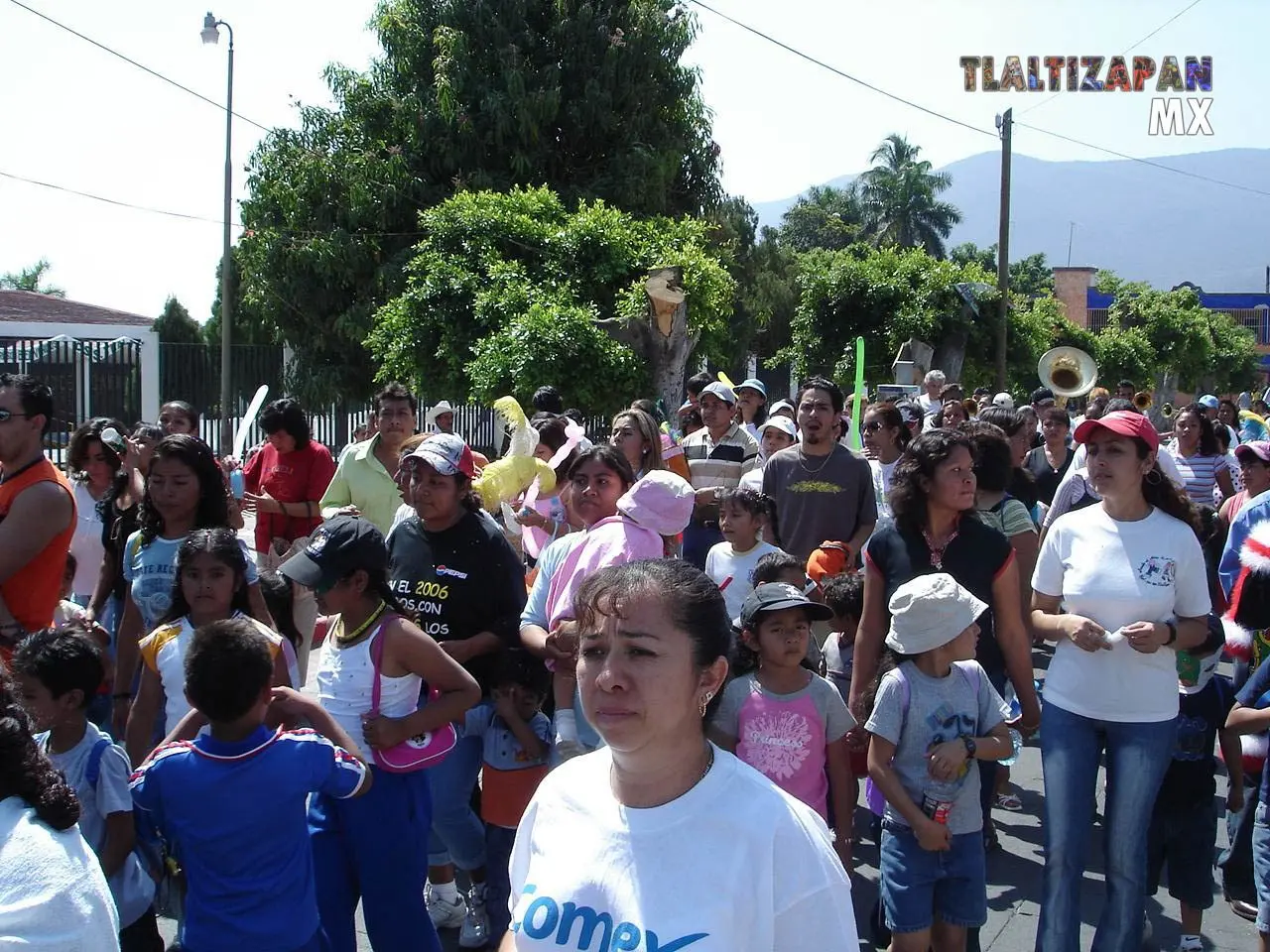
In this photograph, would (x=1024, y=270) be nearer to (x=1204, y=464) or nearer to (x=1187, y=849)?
(x=1204, y=464)

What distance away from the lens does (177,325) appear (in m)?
38.2

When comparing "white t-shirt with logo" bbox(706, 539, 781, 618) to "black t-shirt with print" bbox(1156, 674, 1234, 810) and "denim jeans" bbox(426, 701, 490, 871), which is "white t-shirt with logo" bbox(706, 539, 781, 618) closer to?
"denim jeans" bbox(426, 701, 490, 871)

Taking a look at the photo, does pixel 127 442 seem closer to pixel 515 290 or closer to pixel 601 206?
pixel 515 290

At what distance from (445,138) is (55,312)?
78.1ft

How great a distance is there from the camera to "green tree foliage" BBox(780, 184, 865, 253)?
231 ft

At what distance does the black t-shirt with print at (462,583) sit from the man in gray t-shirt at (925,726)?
1.47 m

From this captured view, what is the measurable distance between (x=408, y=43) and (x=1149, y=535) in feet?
72.3

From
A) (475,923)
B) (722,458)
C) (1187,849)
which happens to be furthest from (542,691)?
(722,458)

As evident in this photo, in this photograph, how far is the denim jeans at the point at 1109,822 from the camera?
4105mm

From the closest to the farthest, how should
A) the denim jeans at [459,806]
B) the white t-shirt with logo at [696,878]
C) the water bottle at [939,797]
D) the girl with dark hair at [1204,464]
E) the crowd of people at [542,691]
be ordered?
1. the white t-shirt with logo at [696,878]
2. the crowd of people at [542,691]
3. the water bottle at [939,797]
4. the denim jeans at [459,806]
5. the girl with dark hair at [1204,464]

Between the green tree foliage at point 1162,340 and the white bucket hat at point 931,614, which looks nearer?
the white bucket hat at point 931,614

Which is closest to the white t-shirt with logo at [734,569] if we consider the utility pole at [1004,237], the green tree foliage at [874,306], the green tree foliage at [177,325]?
the utility pole at [1004,237]

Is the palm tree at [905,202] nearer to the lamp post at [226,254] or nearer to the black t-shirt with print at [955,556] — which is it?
the lamp post at [226,254]

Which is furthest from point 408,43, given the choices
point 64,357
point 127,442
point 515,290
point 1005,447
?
point 1005,447
